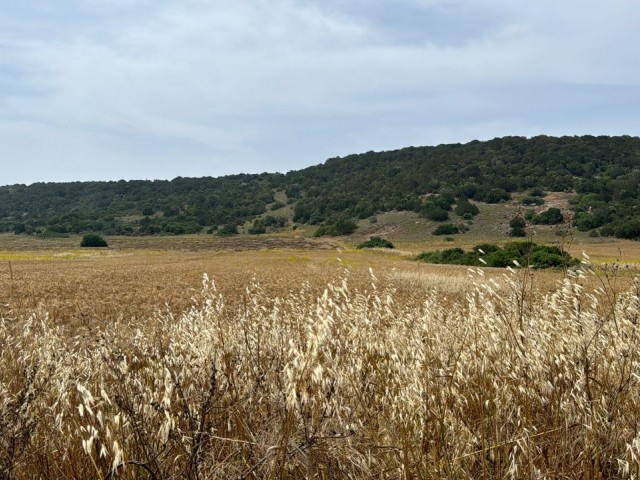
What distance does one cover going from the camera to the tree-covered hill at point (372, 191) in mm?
106938

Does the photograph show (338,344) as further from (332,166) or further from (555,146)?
(332,166)

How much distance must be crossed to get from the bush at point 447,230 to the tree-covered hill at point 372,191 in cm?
792

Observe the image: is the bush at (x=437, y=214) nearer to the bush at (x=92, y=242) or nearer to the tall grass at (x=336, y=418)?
the bush at (x=92, y=242)

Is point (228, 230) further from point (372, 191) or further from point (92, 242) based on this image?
point (372, 191)

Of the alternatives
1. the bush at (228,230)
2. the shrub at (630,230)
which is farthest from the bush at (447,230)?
the bush at (228,230)

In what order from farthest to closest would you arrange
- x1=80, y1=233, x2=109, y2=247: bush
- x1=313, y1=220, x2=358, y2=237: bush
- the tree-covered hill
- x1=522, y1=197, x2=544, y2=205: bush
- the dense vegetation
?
the tree-covered hill < x1=313, y1=220, x2=358, y2=237: bush < x1=522, y1=197, x2=544, y2=205: bush < x1=80, y1=233, x2=109, y2=247: bush < the dense vegetation

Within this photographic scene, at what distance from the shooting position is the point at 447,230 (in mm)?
91938

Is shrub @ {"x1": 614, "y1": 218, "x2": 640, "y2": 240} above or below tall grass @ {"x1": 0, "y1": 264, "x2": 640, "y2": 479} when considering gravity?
below

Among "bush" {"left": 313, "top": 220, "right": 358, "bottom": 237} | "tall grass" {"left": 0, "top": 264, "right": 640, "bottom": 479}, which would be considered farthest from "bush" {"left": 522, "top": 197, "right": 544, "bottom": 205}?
"tall grass" {"left": 0, "top": 264, "right": 640, "bottom": 479}

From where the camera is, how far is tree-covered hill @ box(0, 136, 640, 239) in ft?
351

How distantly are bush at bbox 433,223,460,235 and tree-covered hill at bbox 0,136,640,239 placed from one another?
312 inches

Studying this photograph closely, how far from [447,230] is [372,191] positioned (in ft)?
173

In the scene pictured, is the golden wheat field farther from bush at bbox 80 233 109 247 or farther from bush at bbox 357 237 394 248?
bush at bbox 80 233 109 247

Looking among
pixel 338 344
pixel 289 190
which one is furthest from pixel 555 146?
pixel 338 344
